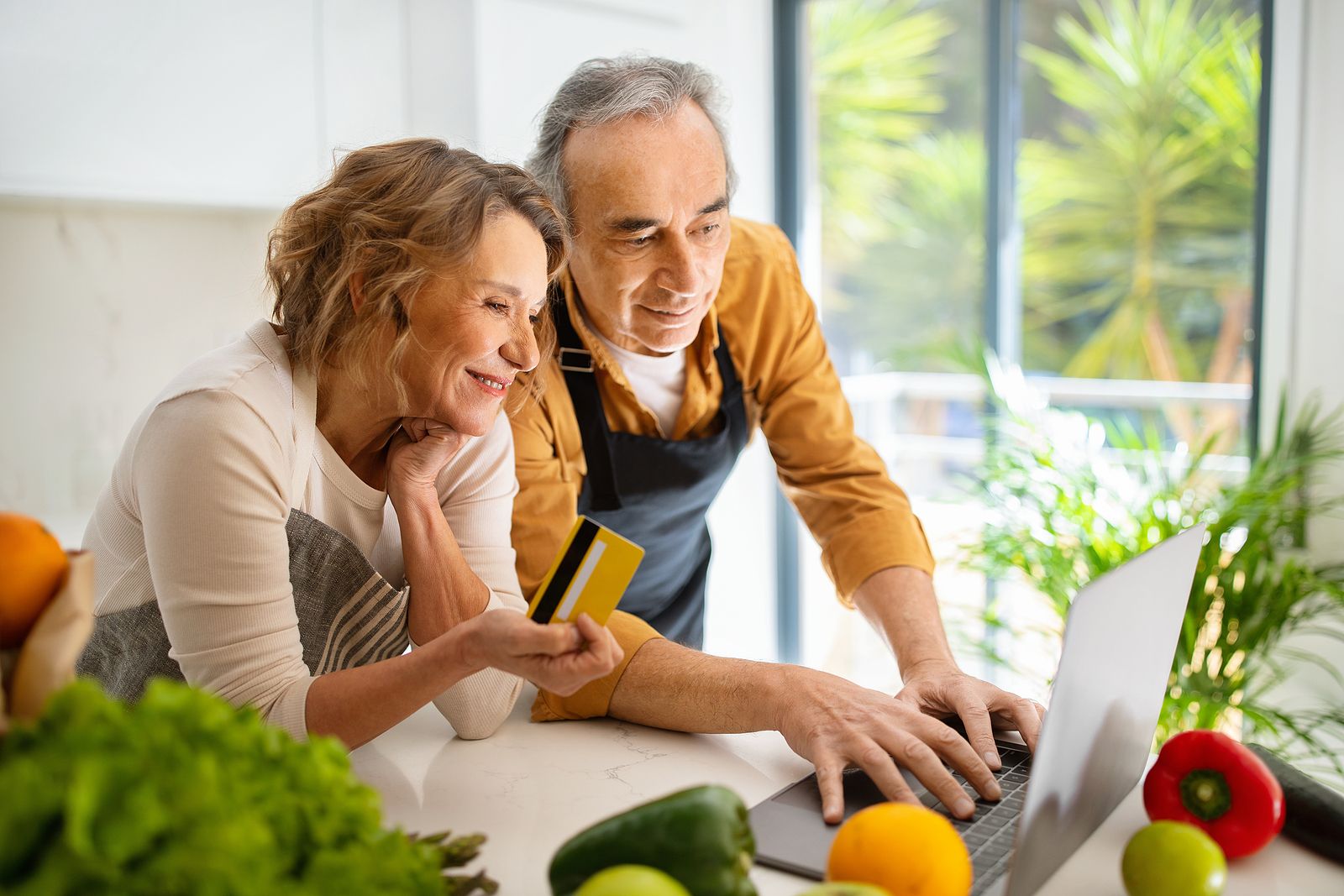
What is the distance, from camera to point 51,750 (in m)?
0.58

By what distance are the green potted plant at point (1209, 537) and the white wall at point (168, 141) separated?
1.57 meters

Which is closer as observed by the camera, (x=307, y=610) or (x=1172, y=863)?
(x=1172, y=863)

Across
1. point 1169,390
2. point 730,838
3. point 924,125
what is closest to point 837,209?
point 924,125

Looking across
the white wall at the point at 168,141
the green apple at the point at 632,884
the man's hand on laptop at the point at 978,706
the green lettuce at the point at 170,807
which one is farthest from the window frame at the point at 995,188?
the green lettuce at the point at 170,807

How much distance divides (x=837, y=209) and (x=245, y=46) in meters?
2.39

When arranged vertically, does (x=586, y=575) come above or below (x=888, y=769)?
above

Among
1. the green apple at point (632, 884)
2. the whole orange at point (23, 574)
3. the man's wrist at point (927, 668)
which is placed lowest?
the man's wrist at point (927, 668)

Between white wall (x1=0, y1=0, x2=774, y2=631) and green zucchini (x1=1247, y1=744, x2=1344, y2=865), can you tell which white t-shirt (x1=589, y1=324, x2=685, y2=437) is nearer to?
white wall (x1=0, y1=0, x2=774, y2=631)

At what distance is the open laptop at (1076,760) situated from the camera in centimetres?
79

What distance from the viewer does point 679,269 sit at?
5.36ft

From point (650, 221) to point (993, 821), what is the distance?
95 cm

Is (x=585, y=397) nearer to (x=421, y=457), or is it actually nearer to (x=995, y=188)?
(x=421, y=457)

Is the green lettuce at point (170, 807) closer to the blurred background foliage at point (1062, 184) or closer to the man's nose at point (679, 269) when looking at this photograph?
the man's nose at point (679, 269)

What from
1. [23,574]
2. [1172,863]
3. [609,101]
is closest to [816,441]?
[609,101]
